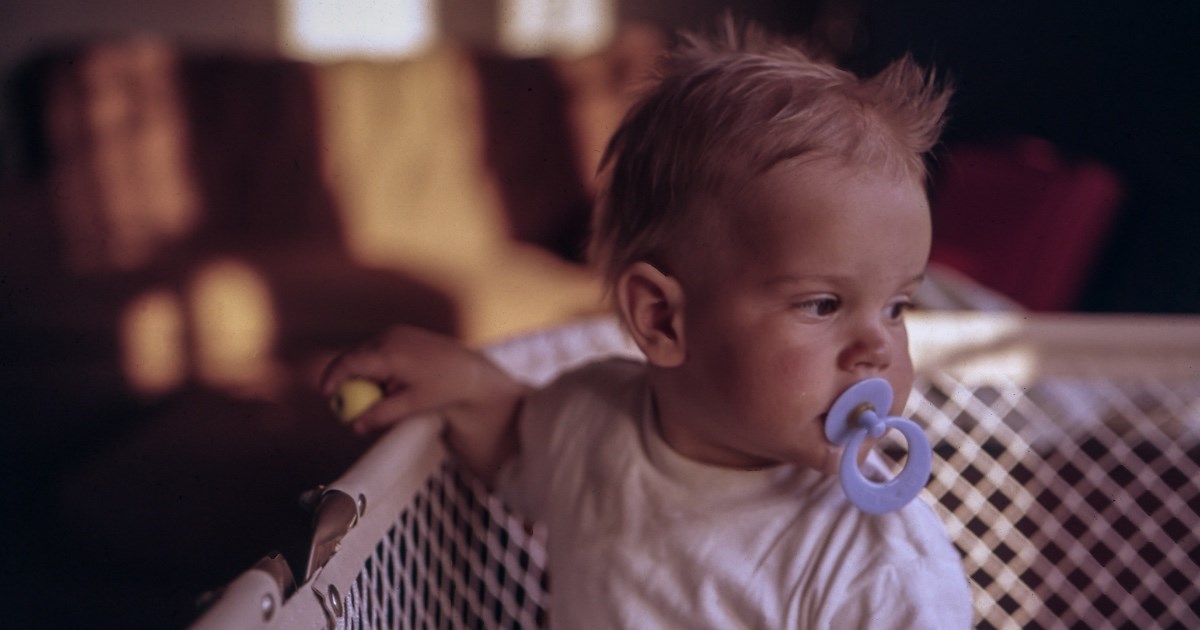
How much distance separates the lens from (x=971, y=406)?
685mm

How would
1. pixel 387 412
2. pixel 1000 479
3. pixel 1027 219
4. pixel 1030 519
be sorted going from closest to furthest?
pixel 387 412
pixel 1000 479
pixel 1030 519
pixel 1027 219

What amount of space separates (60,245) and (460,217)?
0.67 metres

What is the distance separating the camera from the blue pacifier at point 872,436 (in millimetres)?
450

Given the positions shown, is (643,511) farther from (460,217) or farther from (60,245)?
(60,245)

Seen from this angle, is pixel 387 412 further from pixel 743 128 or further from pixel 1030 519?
pixel 1030 519

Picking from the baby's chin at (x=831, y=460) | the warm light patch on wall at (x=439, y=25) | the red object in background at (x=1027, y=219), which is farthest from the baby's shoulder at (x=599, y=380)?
the warm light patch on wall at (x=439, y=25)

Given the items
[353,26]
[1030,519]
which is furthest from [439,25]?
[1030,519]

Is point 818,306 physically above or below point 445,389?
above

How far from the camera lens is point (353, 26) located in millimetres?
2068

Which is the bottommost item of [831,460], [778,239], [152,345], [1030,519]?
[152,345]

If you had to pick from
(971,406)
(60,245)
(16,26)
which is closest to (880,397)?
(971,406)

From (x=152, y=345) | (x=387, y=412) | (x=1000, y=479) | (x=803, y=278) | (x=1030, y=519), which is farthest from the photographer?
(x=152, y=345)

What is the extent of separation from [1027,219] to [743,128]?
96 centimetres

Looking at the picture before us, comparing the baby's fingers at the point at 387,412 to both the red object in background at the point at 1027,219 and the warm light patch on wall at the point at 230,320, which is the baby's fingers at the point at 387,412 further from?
the warm light patch on wall at the point at 230,320
